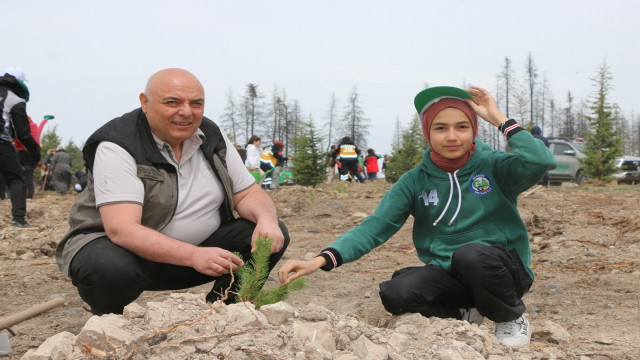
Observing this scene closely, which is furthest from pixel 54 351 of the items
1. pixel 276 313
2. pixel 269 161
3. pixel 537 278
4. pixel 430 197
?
pixel 269 161

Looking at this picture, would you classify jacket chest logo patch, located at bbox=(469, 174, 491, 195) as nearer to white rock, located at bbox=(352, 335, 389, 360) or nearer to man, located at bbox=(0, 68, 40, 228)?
white rock, located at bbox=(352, 335, 389, 360)

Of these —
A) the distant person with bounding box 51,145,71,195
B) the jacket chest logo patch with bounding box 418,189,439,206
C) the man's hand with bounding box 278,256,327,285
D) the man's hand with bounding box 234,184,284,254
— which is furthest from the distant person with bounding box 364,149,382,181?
the man's hand with bounding box 278,256,327,285

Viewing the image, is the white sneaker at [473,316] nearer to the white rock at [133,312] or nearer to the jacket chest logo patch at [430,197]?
the jacket chest logo patch at [430,197]

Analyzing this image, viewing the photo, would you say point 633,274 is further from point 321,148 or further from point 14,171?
point 321,148

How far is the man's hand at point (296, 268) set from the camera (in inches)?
98.1

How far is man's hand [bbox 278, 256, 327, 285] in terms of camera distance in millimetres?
2492

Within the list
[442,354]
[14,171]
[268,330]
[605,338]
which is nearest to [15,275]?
[14,171]

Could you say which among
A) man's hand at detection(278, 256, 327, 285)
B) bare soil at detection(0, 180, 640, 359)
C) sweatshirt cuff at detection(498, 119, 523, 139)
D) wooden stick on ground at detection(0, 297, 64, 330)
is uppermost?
sweatshirt cuff at detection(498, 119, 523, 139)

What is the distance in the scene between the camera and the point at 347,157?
18391mm

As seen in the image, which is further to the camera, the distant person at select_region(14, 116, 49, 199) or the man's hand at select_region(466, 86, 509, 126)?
the distant person at select_region(14, 116, 49, 199)

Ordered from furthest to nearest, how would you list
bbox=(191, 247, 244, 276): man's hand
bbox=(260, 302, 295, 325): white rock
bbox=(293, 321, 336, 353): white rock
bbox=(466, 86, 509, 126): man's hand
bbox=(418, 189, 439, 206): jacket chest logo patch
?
bbox=(418, 189, 439, 206): jacket chest logo patch < bbox=(466, 86, 509, 126): man's hand < bbox=(191, 247, 244, 276): man's hand < bbox=(260, 302, 295, 325): white rock < bbox=(293, 321, 336, 353): white rock

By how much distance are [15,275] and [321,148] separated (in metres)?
12.5

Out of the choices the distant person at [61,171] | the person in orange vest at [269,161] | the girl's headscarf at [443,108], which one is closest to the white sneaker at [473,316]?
the girl's headscarf at [443,108]

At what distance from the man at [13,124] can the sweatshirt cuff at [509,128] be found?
580 cm
